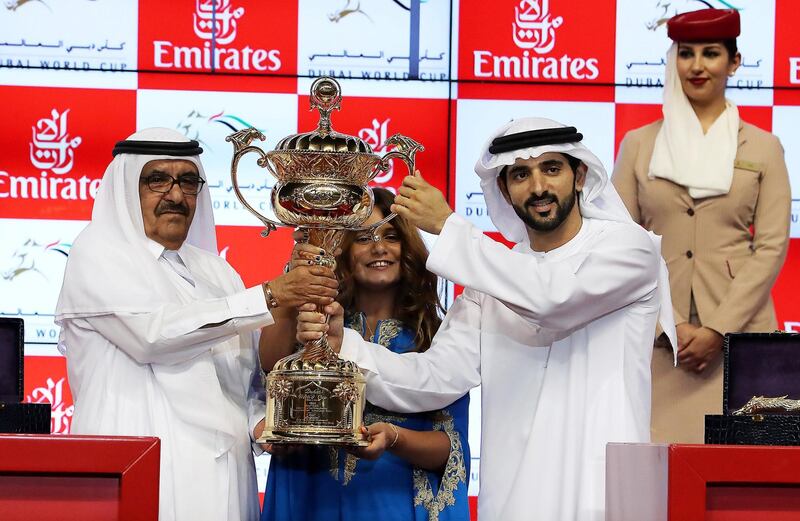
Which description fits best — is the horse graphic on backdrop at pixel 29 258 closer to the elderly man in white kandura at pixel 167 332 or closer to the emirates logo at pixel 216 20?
the emirates logo at pixel 216 20

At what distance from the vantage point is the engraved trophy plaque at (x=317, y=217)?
3076 millimetres

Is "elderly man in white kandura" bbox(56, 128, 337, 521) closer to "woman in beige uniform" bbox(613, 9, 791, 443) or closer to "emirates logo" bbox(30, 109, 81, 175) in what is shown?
"woman in beige uniform" bbox(613, 9, 791, 443)

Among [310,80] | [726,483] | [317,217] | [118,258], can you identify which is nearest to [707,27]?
[310,80]

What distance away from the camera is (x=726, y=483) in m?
2.33

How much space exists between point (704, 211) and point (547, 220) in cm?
106

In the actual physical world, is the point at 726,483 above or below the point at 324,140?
below

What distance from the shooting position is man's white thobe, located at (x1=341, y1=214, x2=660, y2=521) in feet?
10.3

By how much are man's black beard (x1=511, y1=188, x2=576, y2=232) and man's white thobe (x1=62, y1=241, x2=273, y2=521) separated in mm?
694

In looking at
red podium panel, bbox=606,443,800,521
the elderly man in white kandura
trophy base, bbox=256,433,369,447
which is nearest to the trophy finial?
the elderly man in white kandura

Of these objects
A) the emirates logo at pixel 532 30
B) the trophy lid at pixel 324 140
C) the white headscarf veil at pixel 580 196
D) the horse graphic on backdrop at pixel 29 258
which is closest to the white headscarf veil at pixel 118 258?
the trophy lid at pixel 324 140

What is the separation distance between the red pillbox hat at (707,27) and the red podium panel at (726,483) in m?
2.21

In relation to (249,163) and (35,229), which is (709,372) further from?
(35,229)

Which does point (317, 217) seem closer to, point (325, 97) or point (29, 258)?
point (325, 97)

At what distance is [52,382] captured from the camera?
505cm
